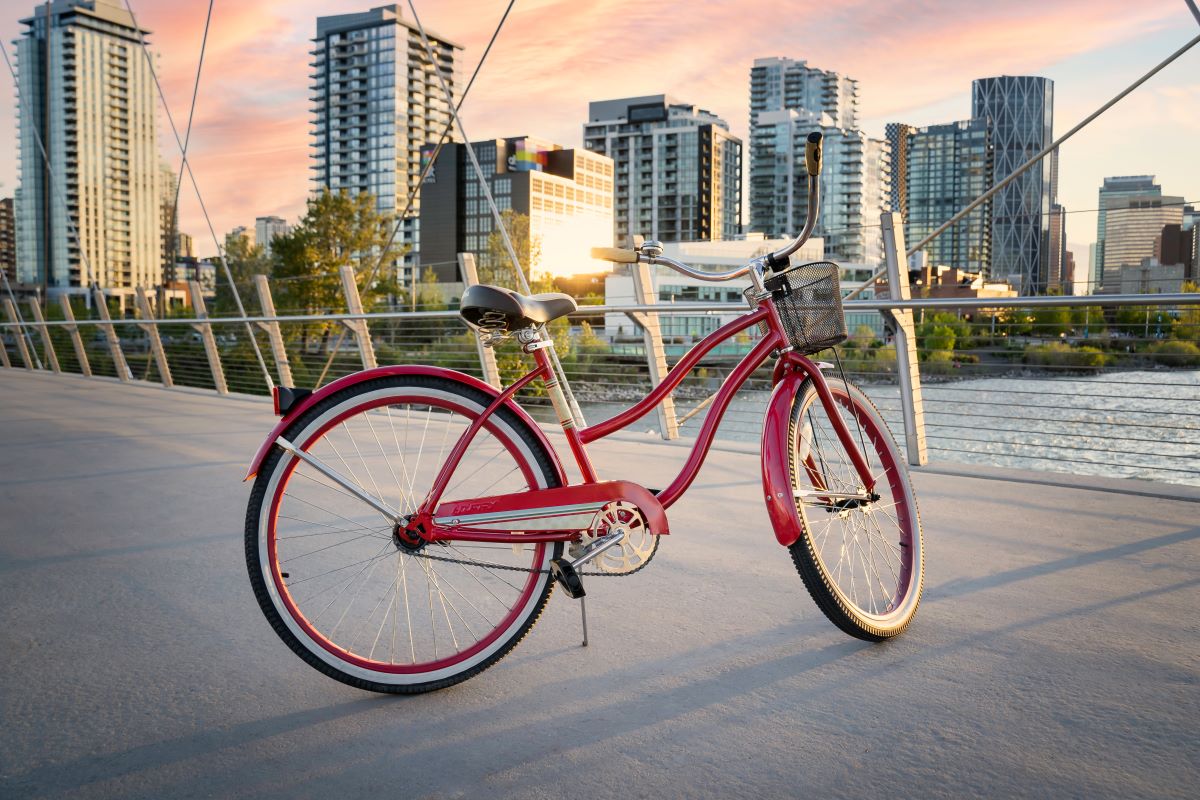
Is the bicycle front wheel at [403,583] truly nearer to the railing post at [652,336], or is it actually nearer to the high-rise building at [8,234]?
the railing post at [652,336]

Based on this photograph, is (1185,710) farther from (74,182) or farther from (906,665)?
(74,182)

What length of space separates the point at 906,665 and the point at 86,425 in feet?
21.7

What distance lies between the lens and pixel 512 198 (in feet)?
327

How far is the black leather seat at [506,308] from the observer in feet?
6.70

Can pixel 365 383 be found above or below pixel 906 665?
above

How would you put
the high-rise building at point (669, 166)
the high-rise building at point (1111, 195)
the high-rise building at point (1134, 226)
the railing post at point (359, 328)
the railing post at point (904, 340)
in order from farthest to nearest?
the high-rise building at point (669, 166)
the railing post at point (359, 328)
the high-rise building at point (1111, 195)
the high-rise building at point (1134, 226)
the railing post at point (904, 340)

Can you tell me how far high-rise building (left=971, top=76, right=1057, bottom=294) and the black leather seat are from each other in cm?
375

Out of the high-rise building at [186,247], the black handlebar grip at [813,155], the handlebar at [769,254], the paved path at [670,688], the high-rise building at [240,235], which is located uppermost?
the high-rise building at [186,247]

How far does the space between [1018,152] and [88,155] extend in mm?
72643

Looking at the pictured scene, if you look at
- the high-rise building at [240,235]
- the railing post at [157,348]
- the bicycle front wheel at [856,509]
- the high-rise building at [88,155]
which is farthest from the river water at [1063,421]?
the high-rise building at [240,235]

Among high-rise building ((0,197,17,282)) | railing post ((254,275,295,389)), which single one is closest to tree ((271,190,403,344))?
high-rise building ((0,197,17,282))

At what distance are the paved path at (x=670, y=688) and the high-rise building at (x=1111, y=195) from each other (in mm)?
2191

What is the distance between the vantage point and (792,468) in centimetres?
222

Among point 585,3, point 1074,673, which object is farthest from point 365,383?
point 585,3
